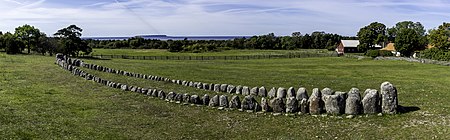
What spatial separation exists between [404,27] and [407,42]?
63527 millimetres

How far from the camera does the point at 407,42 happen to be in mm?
100938

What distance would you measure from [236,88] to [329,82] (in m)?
10.7

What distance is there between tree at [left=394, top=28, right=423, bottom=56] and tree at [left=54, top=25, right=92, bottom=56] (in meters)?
74.5

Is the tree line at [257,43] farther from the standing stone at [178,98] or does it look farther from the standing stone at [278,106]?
the standing stone at [278,106]

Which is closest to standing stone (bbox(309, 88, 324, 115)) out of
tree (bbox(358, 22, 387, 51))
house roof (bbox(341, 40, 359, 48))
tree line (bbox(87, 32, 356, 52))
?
tree (bbox(358, 22, 387, 51))

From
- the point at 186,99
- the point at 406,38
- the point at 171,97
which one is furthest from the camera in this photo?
the point at 406,38

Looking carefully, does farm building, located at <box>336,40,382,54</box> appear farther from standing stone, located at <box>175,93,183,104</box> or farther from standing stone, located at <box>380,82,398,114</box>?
standing stone, located at <box>380,82,398,114</box>

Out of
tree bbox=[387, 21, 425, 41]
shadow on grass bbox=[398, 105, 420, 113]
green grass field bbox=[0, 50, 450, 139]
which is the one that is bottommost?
green grass field bbox=[0, 50, 450, 139]

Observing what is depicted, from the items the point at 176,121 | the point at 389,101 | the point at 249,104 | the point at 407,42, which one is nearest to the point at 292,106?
the point at 249,104

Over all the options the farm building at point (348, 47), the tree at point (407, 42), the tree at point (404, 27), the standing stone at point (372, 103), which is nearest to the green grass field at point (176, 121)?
the standing stone at point (372, 103)

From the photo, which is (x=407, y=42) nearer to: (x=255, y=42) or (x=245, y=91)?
(x=255, y=42)

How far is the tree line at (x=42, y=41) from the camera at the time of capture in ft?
272

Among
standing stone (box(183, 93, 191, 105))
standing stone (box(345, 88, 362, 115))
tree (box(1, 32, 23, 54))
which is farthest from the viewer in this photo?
tree (box(1, 32, 23, 54))

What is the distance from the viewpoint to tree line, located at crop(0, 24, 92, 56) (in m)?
82.9
